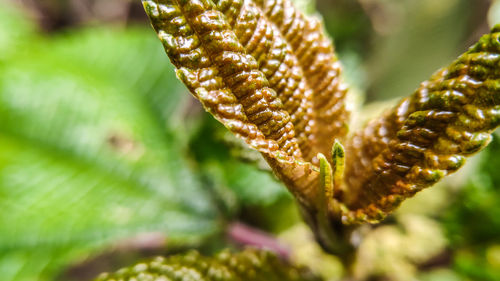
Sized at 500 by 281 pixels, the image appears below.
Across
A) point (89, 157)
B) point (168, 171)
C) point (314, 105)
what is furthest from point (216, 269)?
point (89, 157)

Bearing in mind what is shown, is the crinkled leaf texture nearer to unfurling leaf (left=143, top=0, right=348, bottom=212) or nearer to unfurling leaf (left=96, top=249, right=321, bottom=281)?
unfurling leaf (left=96, top=249, right=321, bottom=281)

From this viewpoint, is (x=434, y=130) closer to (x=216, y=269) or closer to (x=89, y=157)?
(x=216, y=269)

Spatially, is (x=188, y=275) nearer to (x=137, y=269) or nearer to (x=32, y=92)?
(x=137, y=269)

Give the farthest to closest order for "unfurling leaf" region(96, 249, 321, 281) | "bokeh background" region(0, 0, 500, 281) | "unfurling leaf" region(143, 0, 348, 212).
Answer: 1. "bokeh background" region(0, 0, 500, 281)
2. "unfurling leaf" region(96, 249, 321, 281)
3. "unfurling leaf" region(143, 0, 348, 212)

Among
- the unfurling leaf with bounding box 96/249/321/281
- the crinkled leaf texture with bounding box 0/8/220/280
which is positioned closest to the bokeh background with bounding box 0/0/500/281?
the crinkled leaf texture with bounding box 0/8/220/280

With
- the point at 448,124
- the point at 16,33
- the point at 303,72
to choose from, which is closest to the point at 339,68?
the point at 303,72

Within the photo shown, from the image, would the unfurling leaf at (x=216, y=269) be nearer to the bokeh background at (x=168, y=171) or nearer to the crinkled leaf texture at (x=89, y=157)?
the bokeh background at (x=168, y=171)
